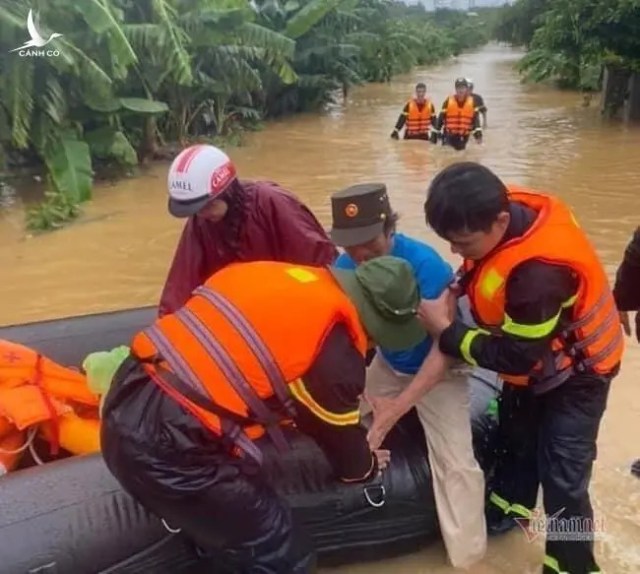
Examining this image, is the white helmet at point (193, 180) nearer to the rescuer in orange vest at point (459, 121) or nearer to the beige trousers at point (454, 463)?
the beige trousers at point (454, 463)

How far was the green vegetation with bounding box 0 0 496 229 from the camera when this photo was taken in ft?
30.7

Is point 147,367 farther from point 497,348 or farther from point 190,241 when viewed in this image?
point 190,241

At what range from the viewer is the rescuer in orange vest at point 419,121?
13934 mm

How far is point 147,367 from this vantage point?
2289 mm

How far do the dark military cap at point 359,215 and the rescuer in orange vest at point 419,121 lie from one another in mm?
11249

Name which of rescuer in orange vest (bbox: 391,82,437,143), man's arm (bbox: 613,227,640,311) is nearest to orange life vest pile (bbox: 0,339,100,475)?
man's arm (bbox: 613,227,640,311)

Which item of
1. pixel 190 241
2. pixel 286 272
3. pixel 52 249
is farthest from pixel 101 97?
pixel 286 272

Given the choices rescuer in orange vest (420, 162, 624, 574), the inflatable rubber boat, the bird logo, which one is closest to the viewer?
rescuer in orange vest (420, 162, 624, 574)

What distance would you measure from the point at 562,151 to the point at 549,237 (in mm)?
10771

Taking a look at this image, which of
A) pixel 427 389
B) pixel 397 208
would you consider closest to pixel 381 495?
pixel 427 389

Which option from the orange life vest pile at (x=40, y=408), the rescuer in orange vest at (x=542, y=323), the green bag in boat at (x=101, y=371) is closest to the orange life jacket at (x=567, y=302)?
the rescuer in orange vest at (x=542, y=323)

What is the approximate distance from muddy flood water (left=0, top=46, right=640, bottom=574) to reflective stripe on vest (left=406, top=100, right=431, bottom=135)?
1.01ft

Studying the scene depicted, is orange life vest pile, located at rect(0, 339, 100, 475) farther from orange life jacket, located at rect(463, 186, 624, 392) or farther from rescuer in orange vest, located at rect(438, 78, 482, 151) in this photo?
rescuer in orange vest, located at rect(438, 78, 482, 151)

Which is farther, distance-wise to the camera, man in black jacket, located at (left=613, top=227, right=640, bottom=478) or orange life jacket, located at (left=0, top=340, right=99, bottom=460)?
man in black jacket, located at (left=613, top=227, right=640, bottom=478)
